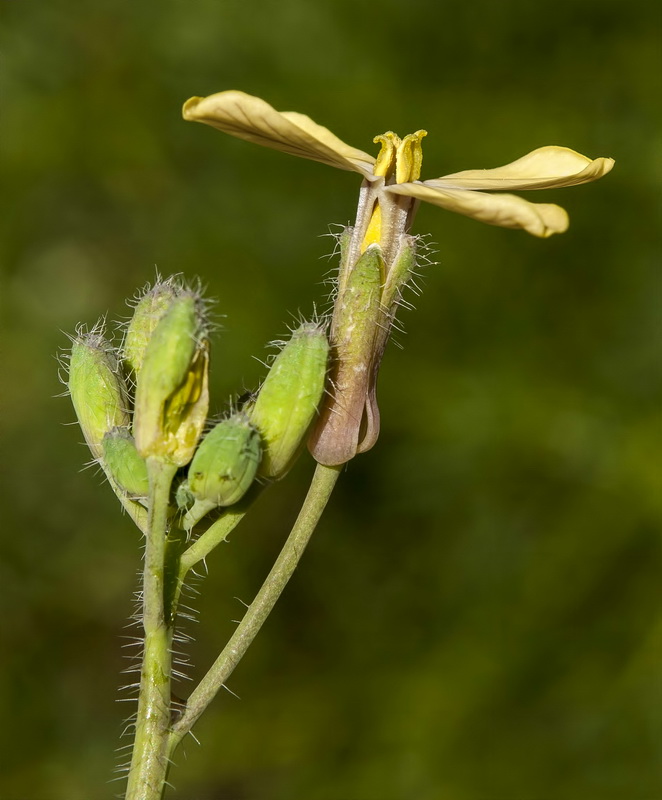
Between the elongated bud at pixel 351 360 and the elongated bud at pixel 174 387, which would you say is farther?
the elongated bud at pixel 351 360

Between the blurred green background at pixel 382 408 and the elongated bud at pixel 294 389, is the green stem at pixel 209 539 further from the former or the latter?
the blurred green background at pixel 382 408

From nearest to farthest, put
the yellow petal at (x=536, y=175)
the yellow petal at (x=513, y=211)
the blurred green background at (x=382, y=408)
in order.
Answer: the yellow petal at (x=513, y=211)
the yellow petal at (x=536, y=175)
the blurred green background at (x=382, y=408)

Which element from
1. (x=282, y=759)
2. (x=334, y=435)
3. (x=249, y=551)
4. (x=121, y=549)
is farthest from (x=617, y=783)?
(x=334, y=435)

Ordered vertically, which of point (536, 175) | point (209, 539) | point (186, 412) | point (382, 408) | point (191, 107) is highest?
point (382, 408)

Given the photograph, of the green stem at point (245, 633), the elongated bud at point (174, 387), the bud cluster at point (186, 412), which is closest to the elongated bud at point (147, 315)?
the bud cluster at point (186, 412)

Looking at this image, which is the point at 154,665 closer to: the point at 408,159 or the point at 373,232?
the point at 373,232

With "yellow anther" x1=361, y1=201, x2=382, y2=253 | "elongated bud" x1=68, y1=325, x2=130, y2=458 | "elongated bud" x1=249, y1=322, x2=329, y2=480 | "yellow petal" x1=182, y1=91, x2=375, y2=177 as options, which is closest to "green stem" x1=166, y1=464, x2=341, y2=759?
"elongated bud" x1=249, y1=322, x2=329, y2=480

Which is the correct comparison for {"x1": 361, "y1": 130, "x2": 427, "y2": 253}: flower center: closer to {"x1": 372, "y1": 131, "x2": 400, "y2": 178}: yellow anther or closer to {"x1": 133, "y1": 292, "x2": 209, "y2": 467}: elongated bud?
{"x1": 372, "y1": 131, "x2": 400, "y2": 178}: yellow anther

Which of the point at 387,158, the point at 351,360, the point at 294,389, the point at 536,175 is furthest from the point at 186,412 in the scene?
the point at 536,175
